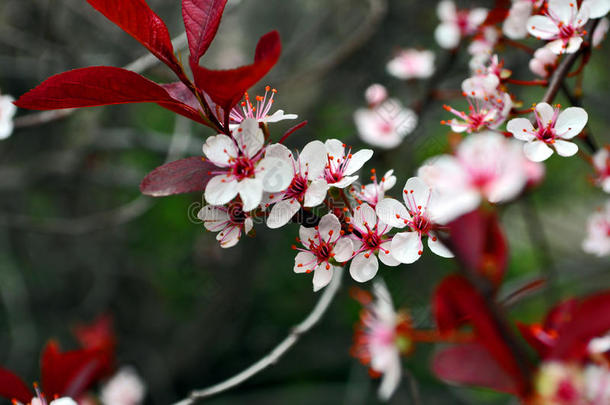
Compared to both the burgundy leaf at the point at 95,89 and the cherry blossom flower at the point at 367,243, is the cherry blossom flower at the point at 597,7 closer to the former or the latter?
the cherry blossom flower at the point at 367,243

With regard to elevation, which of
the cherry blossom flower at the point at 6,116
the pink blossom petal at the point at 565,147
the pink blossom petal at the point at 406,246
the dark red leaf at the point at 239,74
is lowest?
the pink blossom petal at the point at 565,147

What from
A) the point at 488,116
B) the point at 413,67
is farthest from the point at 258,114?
the point at 413,67

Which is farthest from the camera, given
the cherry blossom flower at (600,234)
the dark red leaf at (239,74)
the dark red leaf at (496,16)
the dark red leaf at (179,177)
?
the cherry blossom flower at (600,234)

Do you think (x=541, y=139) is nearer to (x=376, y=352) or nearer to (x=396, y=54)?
(x=376, y=352)

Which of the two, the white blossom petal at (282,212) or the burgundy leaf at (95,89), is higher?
the burgundy leaf at (95,89)

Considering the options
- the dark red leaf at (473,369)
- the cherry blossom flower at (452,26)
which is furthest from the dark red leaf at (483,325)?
the cherry blossom flower at (452,26)

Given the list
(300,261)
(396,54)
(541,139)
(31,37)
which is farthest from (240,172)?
(31,37)
